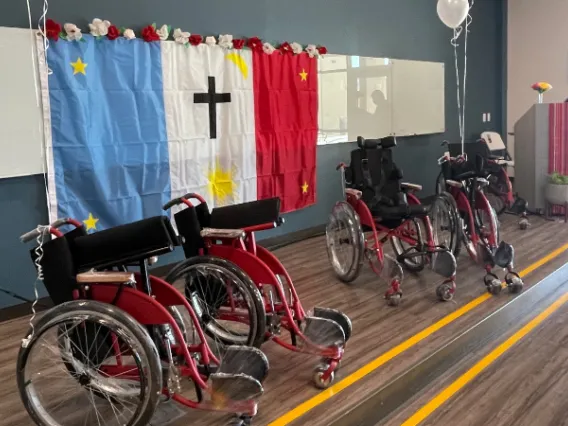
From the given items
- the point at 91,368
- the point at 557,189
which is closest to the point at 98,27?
the point at 91,368

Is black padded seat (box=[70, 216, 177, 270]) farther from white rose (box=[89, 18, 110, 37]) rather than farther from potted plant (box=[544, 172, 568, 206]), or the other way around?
potted plant (box=[544, 172, 568, 206])

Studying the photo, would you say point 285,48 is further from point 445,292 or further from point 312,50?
point 445,292

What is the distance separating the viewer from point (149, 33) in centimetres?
398

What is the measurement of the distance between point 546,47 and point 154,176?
598 cm

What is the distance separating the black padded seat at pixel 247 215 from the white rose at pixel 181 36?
1.92 metres

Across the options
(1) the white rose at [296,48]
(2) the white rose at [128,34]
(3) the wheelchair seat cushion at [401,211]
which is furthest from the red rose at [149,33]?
(3) the wheelchair seat cushion at [401,211]

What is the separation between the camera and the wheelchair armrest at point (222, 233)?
263cm

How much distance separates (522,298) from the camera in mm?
3611

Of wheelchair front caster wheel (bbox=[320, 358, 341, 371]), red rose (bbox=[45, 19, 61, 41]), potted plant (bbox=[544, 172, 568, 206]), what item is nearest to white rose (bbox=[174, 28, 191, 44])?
red rose (bbox=[45, 19, 61, 41])

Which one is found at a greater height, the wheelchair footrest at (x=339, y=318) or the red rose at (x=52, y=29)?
the red rose at (x=52, y=29)

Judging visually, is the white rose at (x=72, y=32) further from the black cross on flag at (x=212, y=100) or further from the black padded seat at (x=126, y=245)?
the black padded seat at (x=126, y=245)

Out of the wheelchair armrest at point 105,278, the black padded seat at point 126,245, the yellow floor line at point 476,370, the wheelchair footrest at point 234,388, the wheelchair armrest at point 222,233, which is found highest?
the black padded seat at point 126,245

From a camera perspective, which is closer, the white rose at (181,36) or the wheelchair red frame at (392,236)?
the wheelchair red frame at (392,236)

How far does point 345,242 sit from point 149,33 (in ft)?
6.55
